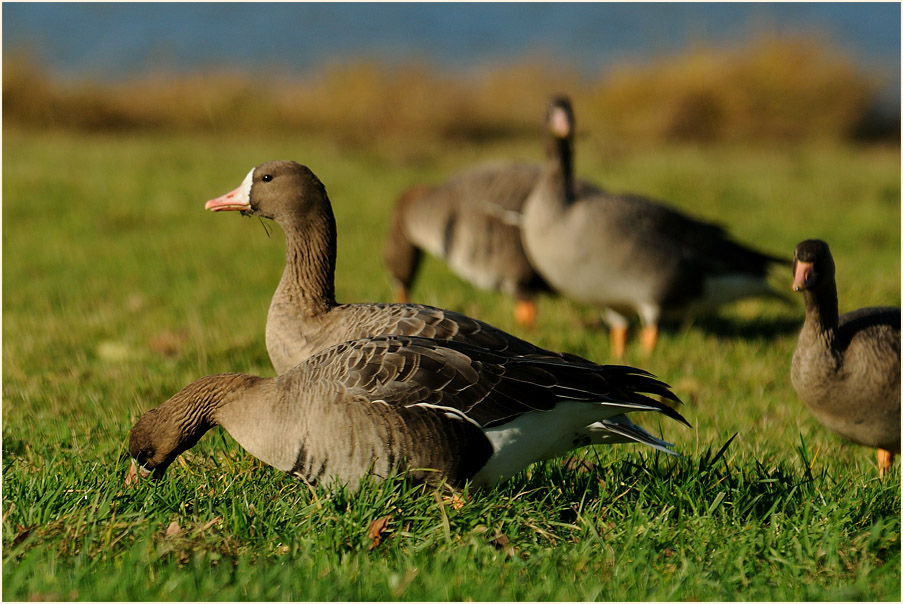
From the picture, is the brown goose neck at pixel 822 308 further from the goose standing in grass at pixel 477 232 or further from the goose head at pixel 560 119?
the goose standing in grass at pixel 477 232

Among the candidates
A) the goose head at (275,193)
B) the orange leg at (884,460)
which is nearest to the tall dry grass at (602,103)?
the goose head at (275,193)

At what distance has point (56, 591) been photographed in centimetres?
327

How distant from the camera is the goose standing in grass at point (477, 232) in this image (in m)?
9.37

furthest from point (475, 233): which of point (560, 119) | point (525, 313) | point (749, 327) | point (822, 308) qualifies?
point (822, 308)

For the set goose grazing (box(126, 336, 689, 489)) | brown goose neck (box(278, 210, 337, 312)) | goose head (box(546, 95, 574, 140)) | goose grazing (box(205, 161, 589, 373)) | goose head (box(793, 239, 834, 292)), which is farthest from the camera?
goose head (box(546, 95, 574, 140))

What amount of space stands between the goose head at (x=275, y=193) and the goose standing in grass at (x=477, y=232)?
4145mm

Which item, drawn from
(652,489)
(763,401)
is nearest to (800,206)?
(763,401)

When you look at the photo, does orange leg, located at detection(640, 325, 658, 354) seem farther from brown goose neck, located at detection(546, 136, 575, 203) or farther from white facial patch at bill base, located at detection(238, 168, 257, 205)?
white facial patch at bill base, located at detection(238, 168, 257, 205)

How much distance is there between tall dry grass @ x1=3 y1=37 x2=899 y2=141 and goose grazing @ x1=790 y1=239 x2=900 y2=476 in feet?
53.4

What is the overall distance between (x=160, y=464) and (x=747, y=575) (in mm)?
2404

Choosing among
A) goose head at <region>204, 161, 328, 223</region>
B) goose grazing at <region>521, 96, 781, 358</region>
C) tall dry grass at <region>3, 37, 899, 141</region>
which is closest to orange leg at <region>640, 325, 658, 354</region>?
goose grazing at <region>521, 96, 781, 358</region>

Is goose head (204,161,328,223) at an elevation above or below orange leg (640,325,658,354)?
above

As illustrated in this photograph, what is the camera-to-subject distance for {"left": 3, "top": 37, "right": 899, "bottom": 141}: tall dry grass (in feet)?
68.7

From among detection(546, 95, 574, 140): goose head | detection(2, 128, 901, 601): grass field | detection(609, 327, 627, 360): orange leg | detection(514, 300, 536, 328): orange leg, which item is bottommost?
detection(609, 327, 627, 360): orange leg
